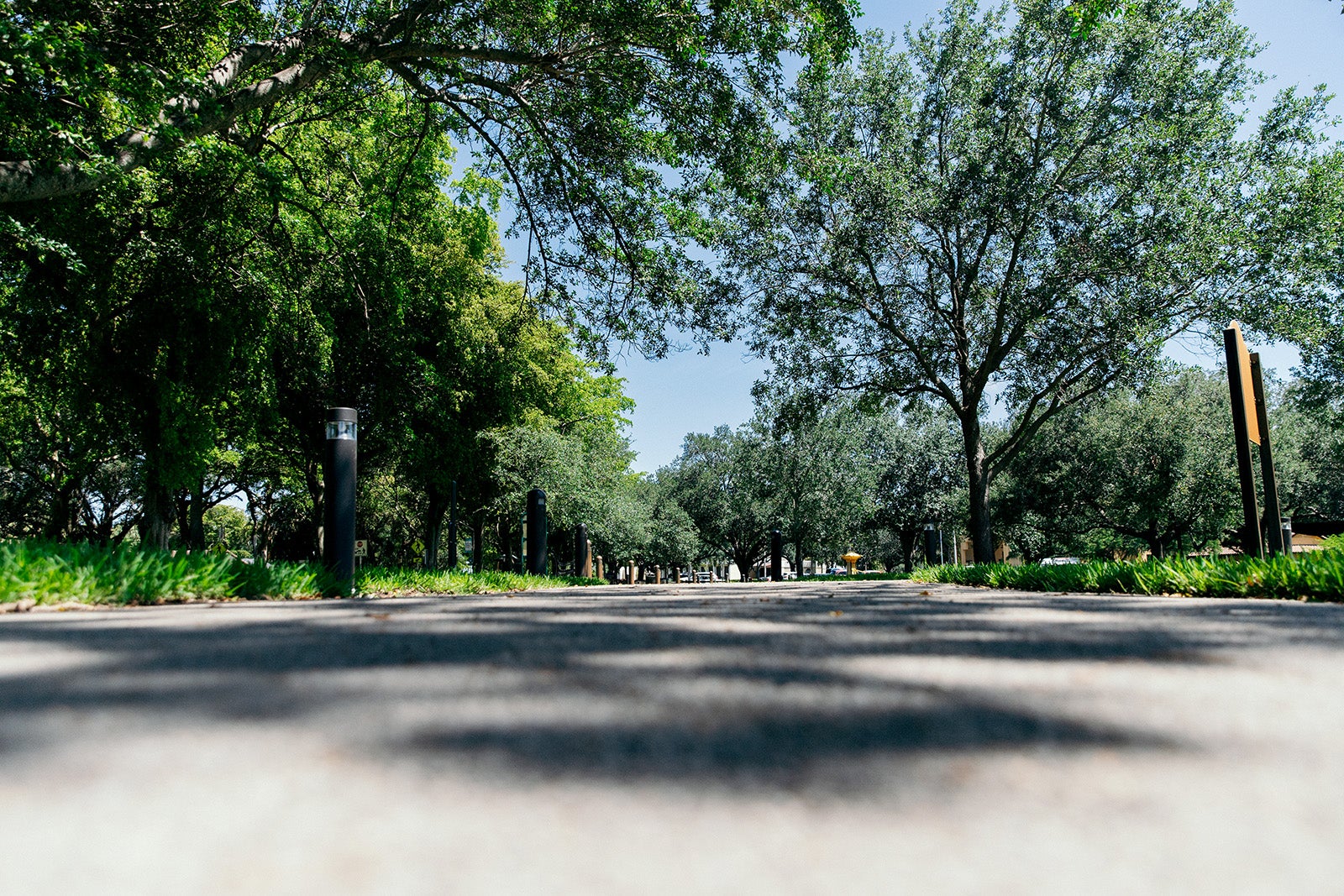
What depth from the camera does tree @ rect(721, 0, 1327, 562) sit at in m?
12.5

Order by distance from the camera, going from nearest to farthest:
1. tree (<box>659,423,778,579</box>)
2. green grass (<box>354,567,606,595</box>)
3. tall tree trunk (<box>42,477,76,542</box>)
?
green grass (<box>354,567,606,595</box>) → tall tree trunk (<box>42,477,76,542</box>) → tree (<box>659,423,778,579</box>)

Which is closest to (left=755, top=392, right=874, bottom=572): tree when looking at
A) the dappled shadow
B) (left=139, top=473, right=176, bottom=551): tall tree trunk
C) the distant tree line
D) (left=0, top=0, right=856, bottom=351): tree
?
the distant tree line

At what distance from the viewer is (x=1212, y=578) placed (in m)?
5.98

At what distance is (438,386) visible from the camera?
16766 mm

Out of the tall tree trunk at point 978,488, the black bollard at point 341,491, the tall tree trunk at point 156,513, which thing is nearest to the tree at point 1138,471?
the tall tree trunk at point 978,488

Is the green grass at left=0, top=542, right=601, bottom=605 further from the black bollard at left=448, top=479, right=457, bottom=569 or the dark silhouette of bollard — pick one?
the dark silhouette of bollard

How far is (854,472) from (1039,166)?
2349cm

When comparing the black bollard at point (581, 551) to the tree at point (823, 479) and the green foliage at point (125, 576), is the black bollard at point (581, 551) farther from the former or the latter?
Answer: the tree at point (823, 479)

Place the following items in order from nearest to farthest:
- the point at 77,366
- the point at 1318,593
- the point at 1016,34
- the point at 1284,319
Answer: the point at 1318,593, the point at 77,366, the point at 1284,319, the point at 1016,34

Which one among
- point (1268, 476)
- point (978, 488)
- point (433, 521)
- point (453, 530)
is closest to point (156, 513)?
point (453, 530)

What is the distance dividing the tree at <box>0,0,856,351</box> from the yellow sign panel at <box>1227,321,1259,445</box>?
5640 millimetres

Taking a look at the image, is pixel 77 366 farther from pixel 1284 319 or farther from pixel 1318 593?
pixel 1284 319

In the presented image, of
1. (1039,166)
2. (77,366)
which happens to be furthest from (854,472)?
(77,366)

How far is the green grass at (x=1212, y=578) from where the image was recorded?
5.10 metres
